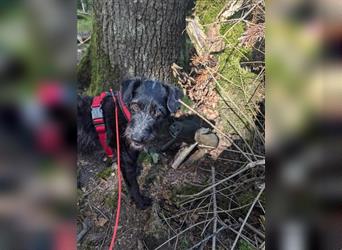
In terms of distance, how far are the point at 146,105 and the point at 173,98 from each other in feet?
0.44

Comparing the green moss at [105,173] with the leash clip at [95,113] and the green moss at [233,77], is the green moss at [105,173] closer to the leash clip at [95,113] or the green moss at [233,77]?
the leash clip at [95,113]

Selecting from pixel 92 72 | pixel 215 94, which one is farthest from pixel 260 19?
pixel 92 72

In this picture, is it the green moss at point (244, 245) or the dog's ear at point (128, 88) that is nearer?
the green moss at point (244, 245)

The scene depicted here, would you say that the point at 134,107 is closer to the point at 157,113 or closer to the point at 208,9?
the point at 157,113

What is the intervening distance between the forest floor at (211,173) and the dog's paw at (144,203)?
0.02 meters

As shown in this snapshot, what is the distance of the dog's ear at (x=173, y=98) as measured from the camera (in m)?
1.83

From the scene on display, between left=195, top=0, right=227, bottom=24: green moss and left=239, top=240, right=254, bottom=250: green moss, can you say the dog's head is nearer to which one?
left=195, top=0, right=227, bottom=24: green moss

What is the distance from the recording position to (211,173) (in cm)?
189

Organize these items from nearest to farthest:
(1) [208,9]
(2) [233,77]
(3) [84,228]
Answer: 1. (3) [84,228]
2. (2) [233,77]
3. (1) [208,9]

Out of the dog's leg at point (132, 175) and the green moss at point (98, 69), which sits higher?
the green moss at point (98, 69)

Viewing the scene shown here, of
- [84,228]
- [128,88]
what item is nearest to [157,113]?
[128,88]

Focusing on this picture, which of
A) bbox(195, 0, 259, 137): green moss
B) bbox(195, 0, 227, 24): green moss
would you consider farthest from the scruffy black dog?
bbox(195, 0, 227, 24): green moss

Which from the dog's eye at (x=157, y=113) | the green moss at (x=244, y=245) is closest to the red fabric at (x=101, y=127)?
the dog's eye at (x=157, y=113)

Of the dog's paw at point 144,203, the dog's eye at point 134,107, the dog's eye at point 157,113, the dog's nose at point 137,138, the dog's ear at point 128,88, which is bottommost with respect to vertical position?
the dog's paw at point 144,203
